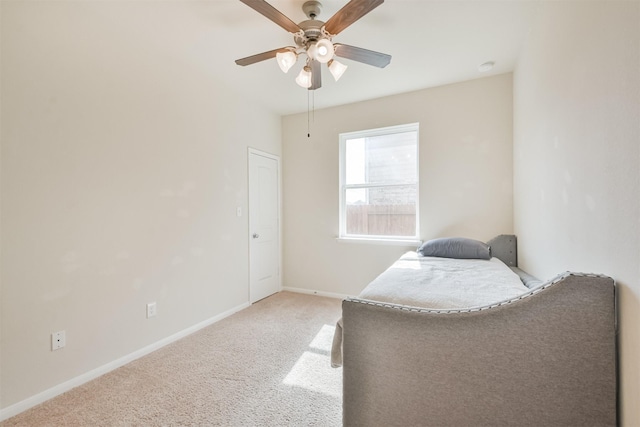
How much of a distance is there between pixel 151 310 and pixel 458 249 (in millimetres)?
2860

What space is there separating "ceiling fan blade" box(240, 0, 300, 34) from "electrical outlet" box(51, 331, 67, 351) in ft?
7.71

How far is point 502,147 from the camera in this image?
113 inches

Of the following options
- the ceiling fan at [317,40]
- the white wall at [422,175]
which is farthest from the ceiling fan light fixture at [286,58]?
the white wall at [422,175]

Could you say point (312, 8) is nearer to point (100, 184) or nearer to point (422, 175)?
point (100, 184)

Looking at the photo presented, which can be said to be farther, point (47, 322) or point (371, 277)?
point (371, 277)

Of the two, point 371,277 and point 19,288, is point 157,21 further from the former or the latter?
point 371,277

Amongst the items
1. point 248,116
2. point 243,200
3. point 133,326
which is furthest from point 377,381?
point 248,116

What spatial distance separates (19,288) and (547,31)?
142 inches

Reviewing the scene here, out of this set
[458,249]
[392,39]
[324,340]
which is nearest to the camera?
[392,39]

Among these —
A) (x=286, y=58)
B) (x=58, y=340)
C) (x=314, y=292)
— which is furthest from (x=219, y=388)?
(x=286, y=58)

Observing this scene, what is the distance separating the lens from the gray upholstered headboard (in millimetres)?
2691

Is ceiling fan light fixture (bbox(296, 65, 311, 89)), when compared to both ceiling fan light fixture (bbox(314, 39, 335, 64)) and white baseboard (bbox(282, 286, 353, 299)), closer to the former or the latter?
ceiling fan light fixture (bbox(314, 39, 335, 64))

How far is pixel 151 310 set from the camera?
233cm

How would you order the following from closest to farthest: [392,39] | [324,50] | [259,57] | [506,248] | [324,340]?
[324,50] < [259,57] < [392,39] < [324,340] < [506,248]
